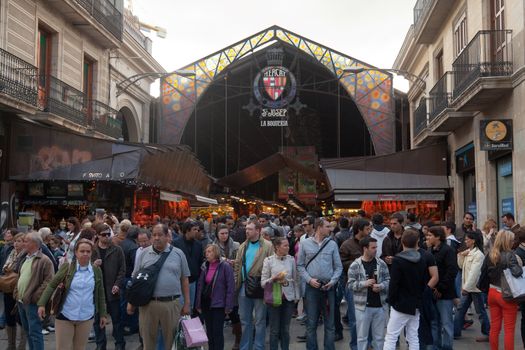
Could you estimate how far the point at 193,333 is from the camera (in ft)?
21.4

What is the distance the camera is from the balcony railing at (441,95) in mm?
18219

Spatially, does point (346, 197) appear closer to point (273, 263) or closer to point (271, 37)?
point (271, 37)

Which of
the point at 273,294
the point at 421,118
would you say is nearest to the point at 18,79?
the point at 273,294

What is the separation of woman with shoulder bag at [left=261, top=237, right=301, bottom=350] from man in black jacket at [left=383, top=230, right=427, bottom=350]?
140cm

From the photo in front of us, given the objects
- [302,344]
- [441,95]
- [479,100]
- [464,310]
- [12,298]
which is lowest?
[302,344]

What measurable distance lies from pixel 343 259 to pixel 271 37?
21852mm

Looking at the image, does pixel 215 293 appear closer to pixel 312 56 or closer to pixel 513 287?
pixel 513 287

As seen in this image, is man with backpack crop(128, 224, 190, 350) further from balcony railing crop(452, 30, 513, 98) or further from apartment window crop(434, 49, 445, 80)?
apartment window crop(434, 49, 445, 80)

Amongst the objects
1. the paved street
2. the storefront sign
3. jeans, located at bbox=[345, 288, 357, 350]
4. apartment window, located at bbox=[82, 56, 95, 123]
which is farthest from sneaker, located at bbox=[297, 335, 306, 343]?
apartment window, located at bbox=[82, 56, 95, 123]

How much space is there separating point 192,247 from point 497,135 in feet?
29.9

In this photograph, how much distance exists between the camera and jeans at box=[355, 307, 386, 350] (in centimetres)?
716

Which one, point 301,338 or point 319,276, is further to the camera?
point 301,338

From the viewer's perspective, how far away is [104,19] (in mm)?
21266

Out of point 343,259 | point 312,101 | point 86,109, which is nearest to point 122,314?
point 343,259
